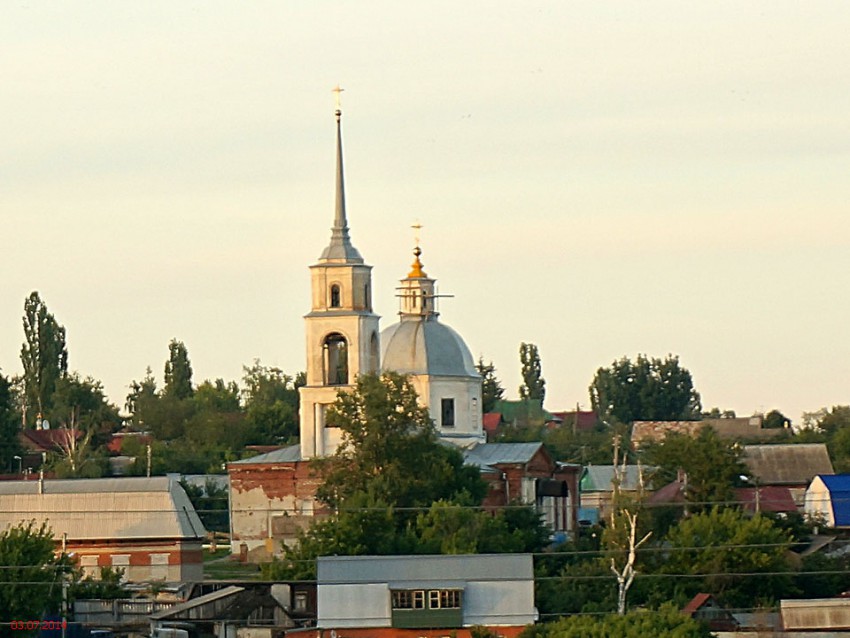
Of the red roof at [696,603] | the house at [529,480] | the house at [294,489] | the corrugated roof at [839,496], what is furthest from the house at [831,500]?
the red roof at [696,603]

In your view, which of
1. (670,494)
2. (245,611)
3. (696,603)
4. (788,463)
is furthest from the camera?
(788,463)

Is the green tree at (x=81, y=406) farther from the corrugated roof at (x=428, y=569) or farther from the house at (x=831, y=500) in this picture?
the corrugated roof at (x=428, y=569)

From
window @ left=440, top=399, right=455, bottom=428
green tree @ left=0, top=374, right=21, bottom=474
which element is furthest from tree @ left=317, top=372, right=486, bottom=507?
green tree @ left=0, top=374, right=21, bottom=474

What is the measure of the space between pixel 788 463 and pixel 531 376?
7656 cm

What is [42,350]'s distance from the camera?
142125 millimetres

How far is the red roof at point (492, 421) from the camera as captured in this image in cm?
15589

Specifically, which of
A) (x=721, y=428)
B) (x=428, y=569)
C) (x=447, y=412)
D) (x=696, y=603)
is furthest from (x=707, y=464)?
(x=721, y=428)

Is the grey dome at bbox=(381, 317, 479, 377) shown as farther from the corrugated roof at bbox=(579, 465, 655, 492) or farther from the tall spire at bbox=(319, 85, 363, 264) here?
the corrugated roof at bbox=(579, 465, 655, 492)

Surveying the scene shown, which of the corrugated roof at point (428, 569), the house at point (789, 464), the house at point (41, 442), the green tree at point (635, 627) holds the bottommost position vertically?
the green tree at point (635, 627)

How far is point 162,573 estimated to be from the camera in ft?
258

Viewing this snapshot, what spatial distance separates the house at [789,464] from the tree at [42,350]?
48712 mm

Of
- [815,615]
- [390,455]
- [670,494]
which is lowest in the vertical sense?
[815,615]

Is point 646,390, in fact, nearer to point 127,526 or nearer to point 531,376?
point 531,376
